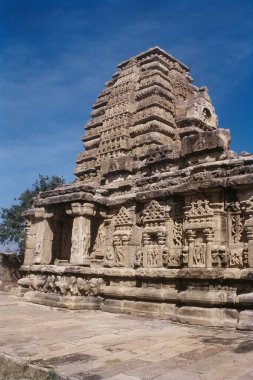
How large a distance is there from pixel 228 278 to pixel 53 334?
142 inches

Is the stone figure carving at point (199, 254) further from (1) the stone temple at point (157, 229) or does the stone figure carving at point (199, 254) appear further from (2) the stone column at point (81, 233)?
(2) the stone column at point (81, 233)

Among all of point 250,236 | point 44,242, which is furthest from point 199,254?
point 44,242

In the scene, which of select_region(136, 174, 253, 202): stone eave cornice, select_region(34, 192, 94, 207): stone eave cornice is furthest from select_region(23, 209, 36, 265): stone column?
select_region(136, 174, 253, 202): stone eave cornice

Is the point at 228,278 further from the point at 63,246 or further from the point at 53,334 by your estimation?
the point at 63,246

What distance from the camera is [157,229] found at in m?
9.32

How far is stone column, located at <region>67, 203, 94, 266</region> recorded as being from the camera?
10.2 m

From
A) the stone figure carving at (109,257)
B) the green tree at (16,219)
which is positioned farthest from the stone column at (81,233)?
the green tree at (16,219)

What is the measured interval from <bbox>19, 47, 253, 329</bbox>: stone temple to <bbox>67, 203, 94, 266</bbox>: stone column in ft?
0.09

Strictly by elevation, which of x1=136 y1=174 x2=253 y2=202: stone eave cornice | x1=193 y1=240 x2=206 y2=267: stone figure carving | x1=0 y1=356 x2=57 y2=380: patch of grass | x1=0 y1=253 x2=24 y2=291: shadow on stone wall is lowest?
x1=0 y1=356 x2=57 y2=380: patch of grass

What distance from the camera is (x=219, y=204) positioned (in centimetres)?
813

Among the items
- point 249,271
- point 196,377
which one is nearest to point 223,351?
point 196,377

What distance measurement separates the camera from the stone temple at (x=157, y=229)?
25.4ft

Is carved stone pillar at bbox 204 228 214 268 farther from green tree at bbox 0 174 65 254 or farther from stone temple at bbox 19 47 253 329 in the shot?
green tree at bbox 0 174 65 254

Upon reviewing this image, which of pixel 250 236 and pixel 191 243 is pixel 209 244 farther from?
pixel 250 236
